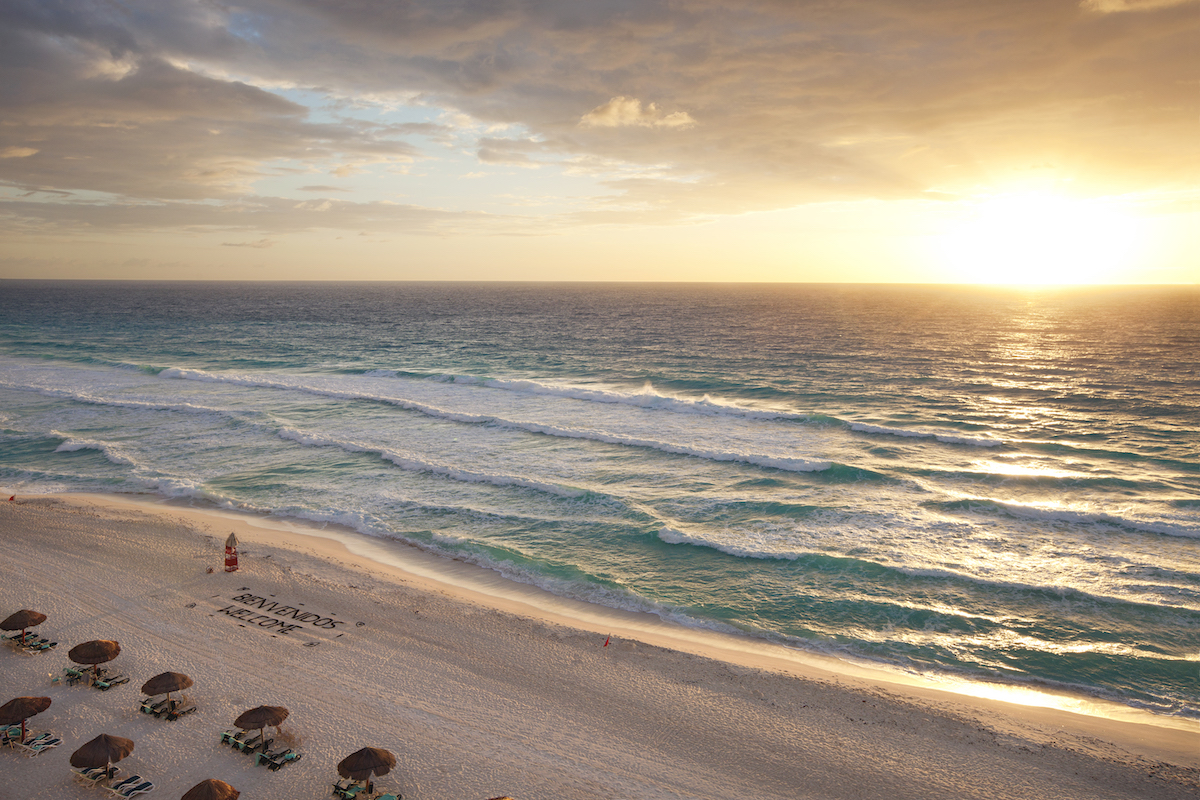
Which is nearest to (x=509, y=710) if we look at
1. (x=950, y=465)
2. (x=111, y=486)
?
(x=111, y=486)

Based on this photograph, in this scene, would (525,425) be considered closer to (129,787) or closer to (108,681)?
(108,681)

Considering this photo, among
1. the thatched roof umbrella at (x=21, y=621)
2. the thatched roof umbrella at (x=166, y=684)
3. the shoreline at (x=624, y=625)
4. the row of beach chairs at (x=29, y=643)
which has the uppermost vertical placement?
the thatched roof umbrella at (x=21, y=621)

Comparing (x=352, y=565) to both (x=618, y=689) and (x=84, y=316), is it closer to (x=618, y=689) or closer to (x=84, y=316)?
(x=618, y=689)

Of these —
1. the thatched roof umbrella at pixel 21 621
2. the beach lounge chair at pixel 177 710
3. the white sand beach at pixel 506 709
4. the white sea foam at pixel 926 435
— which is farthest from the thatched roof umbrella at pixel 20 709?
the white sea foam at pixel 926 435

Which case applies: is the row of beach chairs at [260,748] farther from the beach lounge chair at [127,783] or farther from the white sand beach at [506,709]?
the beach lounge chair at [127,783]

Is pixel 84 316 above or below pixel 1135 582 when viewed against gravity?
above

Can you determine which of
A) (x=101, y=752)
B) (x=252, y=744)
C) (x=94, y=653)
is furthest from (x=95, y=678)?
(x=252, y=744)
